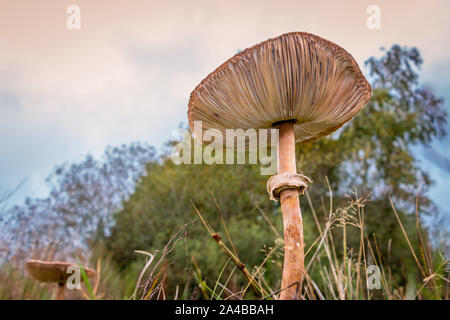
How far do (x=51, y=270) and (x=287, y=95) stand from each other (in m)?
4.31

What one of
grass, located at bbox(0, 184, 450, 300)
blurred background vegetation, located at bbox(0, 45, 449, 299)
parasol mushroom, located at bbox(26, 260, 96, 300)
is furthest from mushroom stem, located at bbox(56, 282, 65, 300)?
blurred background vegetation, located at bbox(0, 45, 449, 299)

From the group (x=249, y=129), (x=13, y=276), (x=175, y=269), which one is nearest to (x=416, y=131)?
(x=175, y=269)

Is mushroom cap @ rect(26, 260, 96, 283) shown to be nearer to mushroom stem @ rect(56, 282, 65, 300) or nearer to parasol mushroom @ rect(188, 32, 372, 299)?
mushroom stem @ rect(56, 282, 65, 300)

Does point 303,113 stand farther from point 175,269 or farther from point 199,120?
point 175,269

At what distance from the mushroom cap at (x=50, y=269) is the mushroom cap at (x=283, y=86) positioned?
352cm

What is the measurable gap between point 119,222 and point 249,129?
12.6m

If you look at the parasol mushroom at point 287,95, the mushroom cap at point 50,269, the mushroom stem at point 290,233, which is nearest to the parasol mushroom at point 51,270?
the mushroom cap at point 50,269

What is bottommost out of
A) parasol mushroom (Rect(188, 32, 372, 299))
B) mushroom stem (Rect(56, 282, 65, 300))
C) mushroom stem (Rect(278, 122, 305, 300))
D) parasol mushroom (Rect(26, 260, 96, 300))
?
mushroom stem (Rect(56, 282, 65, 300))

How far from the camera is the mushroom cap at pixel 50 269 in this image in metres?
4.03

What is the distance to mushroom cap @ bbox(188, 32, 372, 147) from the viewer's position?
135 centimetres

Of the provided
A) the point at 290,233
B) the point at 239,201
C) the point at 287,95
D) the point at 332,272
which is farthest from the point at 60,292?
the point at 239,201

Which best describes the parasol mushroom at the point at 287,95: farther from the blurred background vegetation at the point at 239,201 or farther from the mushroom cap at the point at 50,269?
the blurred background vegetation at the point at 239,201

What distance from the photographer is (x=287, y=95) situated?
4.83ft
